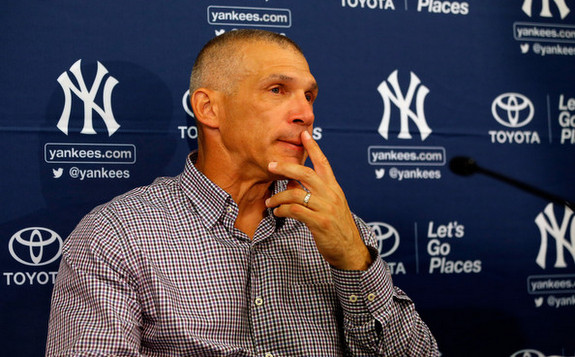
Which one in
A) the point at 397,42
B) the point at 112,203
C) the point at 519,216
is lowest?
the point at 519,216

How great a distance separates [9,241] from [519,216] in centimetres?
194

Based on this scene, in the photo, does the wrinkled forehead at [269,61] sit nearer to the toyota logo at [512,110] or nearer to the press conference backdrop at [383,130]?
the press conference backdrop at [383,130]

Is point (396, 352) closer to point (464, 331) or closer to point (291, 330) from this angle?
point (291, 330)

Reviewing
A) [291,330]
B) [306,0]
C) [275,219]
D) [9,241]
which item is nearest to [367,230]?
[275,219]

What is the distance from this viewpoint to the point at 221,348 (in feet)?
5.12

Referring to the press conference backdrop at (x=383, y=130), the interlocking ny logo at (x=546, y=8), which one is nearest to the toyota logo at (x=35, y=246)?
the press conference backdrop at (x=383, y=130)

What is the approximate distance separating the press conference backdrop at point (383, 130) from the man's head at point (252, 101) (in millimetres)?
350

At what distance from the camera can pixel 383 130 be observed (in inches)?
92.7

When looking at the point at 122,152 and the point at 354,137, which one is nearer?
the point at 122,152

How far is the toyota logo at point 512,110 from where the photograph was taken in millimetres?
2492

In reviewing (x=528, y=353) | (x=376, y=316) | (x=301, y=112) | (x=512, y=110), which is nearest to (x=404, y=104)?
(x=512, y=110)

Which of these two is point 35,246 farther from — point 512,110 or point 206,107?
point 512,110

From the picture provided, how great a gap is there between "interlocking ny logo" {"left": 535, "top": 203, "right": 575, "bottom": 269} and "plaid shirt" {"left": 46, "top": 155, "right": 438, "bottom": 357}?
3.16ft

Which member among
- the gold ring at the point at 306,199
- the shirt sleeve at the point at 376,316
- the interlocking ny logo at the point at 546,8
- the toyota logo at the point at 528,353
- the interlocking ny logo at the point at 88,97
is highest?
the interlocking ny logo at the point at 546,8
